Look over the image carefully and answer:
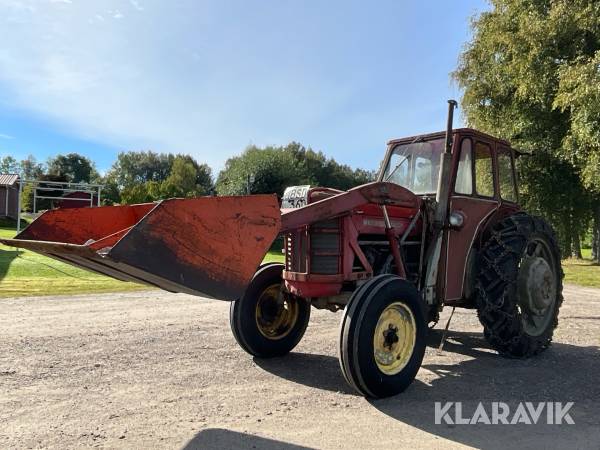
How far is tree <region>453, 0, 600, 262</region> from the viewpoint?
627 inches

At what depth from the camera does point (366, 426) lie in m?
4.04

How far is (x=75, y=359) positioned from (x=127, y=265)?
9.49 feet

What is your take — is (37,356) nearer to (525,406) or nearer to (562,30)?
(525,406)

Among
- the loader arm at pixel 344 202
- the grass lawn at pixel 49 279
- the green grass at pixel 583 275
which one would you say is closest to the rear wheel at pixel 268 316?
the loader arm at pixel 344 202

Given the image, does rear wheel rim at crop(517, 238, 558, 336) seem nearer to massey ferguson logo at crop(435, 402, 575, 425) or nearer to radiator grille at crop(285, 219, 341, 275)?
massey ferguson logo at crop(435, 402, 575, 425)

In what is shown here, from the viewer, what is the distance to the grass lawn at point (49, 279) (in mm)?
11586

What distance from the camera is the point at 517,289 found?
20.8 ft

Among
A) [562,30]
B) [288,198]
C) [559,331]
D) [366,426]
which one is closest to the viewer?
[366,426]

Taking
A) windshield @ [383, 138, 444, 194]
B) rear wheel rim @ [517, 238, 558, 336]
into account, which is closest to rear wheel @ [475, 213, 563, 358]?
rear wheel rim @ [517, 238, 558, 336]

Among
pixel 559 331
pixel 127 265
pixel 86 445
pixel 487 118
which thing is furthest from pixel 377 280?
pixel 487 118

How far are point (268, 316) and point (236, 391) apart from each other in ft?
4.51

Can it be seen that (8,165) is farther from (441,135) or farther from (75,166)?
(441,135)

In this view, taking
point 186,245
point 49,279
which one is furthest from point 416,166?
point 49,279

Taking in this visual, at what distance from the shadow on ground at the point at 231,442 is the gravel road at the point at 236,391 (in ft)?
0.05
